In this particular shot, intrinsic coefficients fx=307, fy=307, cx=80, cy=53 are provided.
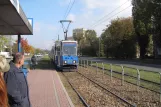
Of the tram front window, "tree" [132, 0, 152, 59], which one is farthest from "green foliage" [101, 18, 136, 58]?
the tram front window

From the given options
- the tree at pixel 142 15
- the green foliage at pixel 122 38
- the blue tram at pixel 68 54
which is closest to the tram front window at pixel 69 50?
the blue tram at pixel 68 54

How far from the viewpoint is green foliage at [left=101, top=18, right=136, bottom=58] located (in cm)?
6806

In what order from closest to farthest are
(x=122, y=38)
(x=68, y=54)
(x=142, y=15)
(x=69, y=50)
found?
(x=68, y=54)
(x=69, y=50)
(x=142, y=15)
(x=122, y=38)

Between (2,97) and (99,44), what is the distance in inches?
3605

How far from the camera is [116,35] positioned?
227 feet

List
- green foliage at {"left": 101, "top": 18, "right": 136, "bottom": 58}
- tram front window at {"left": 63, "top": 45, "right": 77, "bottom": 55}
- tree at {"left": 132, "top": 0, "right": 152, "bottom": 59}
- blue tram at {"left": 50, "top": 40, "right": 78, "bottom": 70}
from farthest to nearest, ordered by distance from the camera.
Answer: green foliage at {"left": 101, "top": 18, "right": 136, "bottom": 58} → tree at {"left": 132, "top": 0, "right": 152, "bottom": 59} → tram front window at {"left": 63, "top": 45, "right": 77, "bottom": 55} → blue tram at {"left": 50, "top": 40, "right": 78, "bottom": 70}

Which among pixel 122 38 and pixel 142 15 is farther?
pixel 122 38

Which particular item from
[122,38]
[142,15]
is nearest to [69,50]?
[142,15]

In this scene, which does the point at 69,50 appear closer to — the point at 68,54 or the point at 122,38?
the point at 68,54

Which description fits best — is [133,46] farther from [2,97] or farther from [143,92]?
[2,97]

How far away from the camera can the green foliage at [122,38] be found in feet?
223

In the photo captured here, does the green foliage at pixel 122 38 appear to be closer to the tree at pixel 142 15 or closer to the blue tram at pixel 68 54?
the tree at pixel 142 15

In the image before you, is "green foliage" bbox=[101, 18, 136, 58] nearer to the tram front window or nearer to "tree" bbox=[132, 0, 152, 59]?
"tree" bbox=[132, 0, 152, 59]

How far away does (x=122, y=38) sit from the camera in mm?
67875
